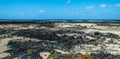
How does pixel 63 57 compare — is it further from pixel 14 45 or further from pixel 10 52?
pixel 14 45

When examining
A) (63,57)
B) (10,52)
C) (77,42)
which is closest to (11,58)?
(10,52)

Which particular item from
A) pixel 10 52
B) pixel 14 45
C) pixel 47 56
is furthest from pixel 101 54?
pixel 14 45

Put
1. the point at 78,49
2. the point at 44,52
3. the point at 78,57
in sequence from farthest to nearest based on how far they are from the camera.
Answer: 1. the point at 78,49
2. the point at 44,52
3. the point at 78,57

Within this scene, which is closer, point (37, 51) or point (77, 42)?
point (37, 51)

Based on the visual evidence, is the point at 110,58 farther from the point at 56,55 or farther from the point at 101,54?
the point at 56,55

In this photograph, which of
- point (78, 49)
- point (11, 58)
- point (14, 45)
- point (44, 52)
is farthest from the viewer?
point (14, 45)

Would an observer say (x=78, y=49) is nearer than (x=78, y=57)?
No

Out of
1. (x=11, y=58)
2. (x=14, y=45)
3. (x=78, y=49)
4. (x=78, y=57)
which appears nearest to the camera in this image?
(x=78, y=57)

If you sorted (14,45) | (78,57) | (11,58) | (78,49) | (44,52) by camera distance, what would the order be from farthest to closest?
1. (14,45)
2. (78,49)
3. (44,52)
4. (11,58)
5. (78,57)

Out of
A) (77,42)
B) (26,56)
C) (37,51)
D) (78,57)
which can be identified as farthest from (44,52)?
(77,42)
